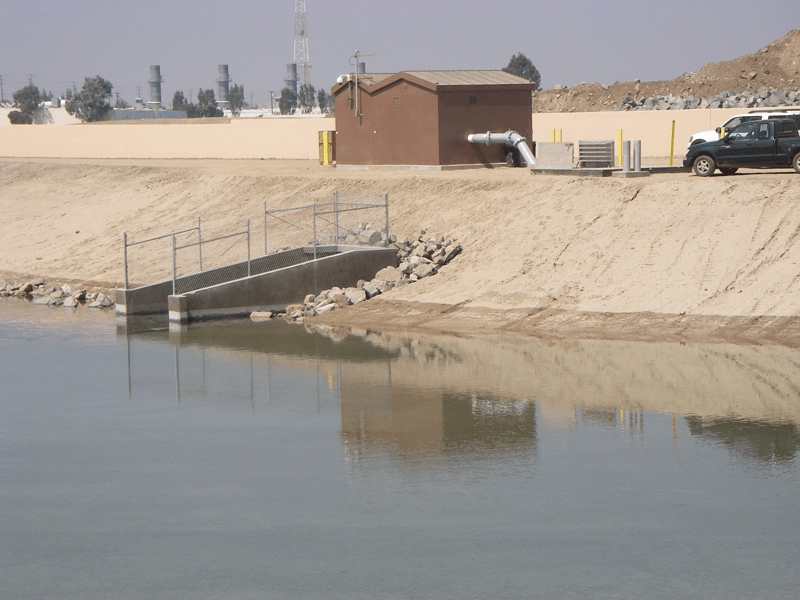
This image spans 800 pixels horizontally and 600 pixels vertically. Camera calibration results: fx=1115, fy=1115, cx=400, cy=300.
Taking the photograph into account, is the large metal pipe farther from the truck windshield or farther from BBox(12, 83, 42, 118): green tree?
BBox(12, 83, 42, 118): green tree

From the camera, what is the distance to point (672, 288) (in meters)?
24.9

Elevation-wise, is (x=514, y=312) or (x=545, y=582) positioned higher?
(x=514, y=312)

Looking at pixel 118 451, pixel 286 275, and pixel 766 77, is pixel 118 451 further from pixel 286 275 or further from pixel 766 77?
pixel 766 77

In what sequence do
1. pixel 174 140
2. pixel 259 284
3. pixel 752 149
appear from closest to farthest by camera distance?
pixel 259 284 < pixel 752 149 < pixel 174 140

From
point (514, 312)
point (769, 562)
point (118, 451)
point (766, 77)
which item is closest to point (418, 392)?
point (118, 451)

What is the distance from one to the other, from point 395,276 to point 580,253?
15.5ft

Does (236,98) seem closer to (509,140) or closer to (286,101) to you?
(286,101)

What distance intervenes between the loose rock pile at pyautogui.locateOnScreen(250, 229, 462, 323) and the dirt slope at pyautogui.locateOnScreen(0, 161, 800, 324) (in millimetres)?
452

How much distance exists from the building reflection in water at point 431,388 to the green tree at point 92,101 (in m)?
115

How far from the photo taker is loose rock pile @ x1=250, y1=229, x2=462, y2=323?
2745 cm

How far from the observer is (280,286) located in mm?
27953

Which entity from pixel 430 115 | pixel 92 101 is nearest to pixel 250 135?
pixel 430 115

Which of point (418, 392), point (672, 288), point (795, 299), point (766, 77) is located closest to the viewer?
point (418, 392)

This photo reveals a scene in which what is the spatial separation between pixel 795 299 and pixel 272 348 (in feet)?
36.2
